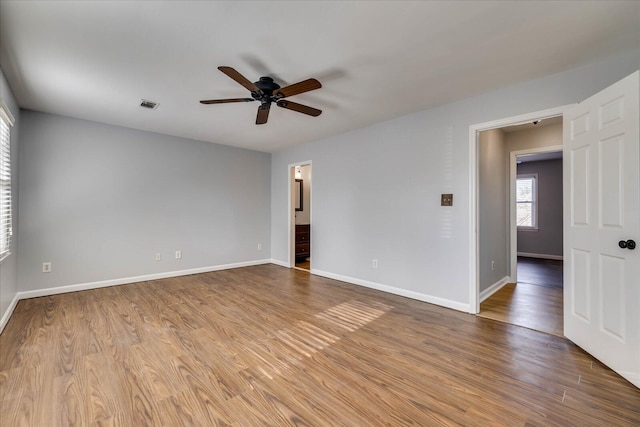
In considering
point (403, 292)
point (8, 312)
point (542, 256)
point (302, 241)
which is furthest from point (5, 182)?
point (542, 256)

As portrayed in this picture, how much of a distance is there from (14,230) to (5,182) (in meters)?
0.88

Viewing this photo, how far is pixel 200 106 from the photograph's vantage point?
3.39 metres

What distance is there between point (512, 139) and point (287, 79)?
398 centimetres

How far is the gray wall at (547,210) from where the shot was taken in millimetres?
6660

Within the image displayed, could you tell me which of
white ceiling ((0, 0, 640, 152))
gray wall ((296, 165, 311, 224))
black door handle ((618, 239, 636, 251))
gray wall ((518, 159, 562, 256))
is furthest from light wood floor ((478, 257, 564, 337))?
gray wall ((296, 165, 311, 224))

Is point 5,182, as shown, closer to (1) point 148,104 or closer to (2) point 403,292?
(1) point 148,104

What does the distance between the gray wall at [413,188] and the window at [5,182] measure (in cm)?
385

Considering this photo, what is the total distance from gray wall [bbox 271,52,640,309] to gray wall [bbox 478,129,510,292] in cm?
46

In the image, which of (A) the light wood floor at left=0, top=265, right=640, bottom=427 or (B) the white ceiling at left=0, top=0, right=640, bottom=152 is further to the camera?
(B) the white ceiling at left=0, top=0, right=640, bottom=152

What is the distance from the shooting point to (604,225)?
2.10 metres

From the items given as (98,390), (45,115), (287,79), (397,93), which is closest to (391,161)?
(397,93)

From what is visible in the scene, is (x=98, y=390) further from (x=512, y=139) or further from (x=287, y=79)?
(x=512, y=139)

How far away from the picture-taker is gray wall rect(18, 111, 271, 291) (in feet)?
12.1

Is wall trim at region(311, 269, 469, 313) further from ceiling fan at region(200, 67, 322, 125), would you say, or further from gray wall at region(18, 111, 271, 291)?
ceiling fan at region(200, 67, 322, 125)
